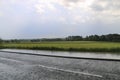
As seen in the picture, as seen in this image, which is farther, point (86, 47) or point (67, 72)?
point (86, 47)

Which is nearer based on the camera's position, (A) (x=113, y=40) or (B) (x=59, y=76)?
(B) (x=59, y=76)

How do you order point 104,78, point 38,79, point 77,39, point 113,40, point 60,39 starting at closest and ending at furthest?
point 104,78
point 38,79
point 113,40
point 77,39
point 60,39

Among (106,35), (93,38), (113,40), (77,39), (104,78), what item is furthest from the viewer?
(77,39)

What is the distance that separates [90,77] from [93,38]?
134ft

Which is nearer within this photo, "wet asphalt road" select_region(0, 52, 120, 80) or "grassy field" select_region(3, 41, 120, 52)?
"wet asphalt road" select_region(0, 52, 120, 80)

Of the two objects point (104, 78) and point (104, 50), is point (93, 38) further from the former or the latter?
point (104, 78)

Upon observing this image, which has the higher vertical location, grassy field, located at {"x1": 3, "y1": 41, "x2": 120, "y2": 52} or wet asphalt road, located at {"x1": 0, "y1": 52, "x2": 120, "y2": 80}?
grassy field, located at {"x1": 3, "y1": 41, "x2": 120, "y2": 52}

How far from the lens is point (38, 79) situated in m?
11.0

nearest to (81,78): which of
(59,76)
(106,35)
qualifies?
(59,76)

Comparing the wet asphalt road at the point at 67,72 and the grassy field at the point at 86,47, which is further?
the grassy field at the point at 86,47

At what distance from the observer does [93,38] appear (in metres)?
51.2

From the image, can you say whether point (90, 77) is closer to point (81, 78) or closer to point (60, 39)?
point (81, 78)

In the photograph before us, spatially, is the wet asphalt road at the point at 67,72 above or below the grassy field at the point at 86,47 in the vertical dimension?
below

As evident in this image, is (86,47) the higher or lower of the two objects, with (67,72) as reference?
higher
